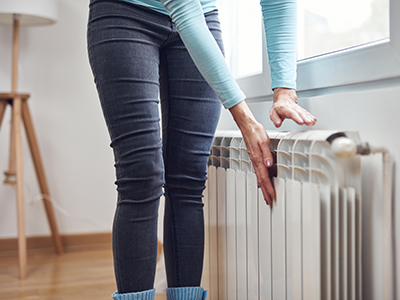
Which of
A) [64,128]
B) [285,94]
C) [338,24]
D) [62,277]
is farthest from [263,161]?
[64,128]

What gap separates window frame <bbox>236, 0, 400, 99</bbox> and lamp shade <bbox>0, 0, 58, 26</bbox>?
1329 mm

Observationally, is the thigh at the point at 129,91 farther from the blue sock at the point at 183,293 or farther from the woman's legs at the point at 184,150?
the blue sock at the point at 183,293

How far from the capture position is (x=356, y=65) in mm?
879

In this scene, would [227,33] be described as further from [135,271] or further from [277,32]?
[135,271]

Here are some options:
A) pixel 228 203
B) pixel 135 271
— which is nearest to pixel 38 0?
pixel 228 203

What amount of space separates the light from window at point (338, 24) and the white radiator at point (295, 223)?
0.94ft

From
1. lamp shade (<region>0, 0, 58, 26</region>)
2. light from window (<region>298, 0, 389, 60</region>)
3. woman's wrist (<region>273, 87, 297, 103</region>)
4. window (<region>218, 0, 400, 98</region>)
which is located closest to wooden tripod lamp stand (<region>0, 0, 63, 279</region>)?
lamp shade (<region>0, 0, 58, 26</region>)

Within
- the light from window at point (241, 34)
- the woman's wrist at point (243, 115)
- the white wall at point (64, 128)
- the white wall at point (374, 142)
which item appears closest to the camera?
the white wall at point (374, 142)

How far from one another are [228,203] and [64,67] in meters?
1.51

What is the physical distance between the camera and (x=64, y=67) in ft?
7.39

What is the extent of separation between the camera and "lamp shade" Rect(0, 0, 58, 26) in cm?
184

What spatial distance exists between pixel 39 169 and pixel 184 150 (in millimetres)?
1378

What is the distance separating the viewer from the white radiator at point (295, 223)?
0.75 metres

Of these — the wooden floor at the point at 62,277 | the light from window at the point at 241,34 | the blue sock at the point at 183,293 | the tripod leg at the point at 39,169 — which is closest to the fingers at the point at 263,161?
the blue sock at the point at 183,293
